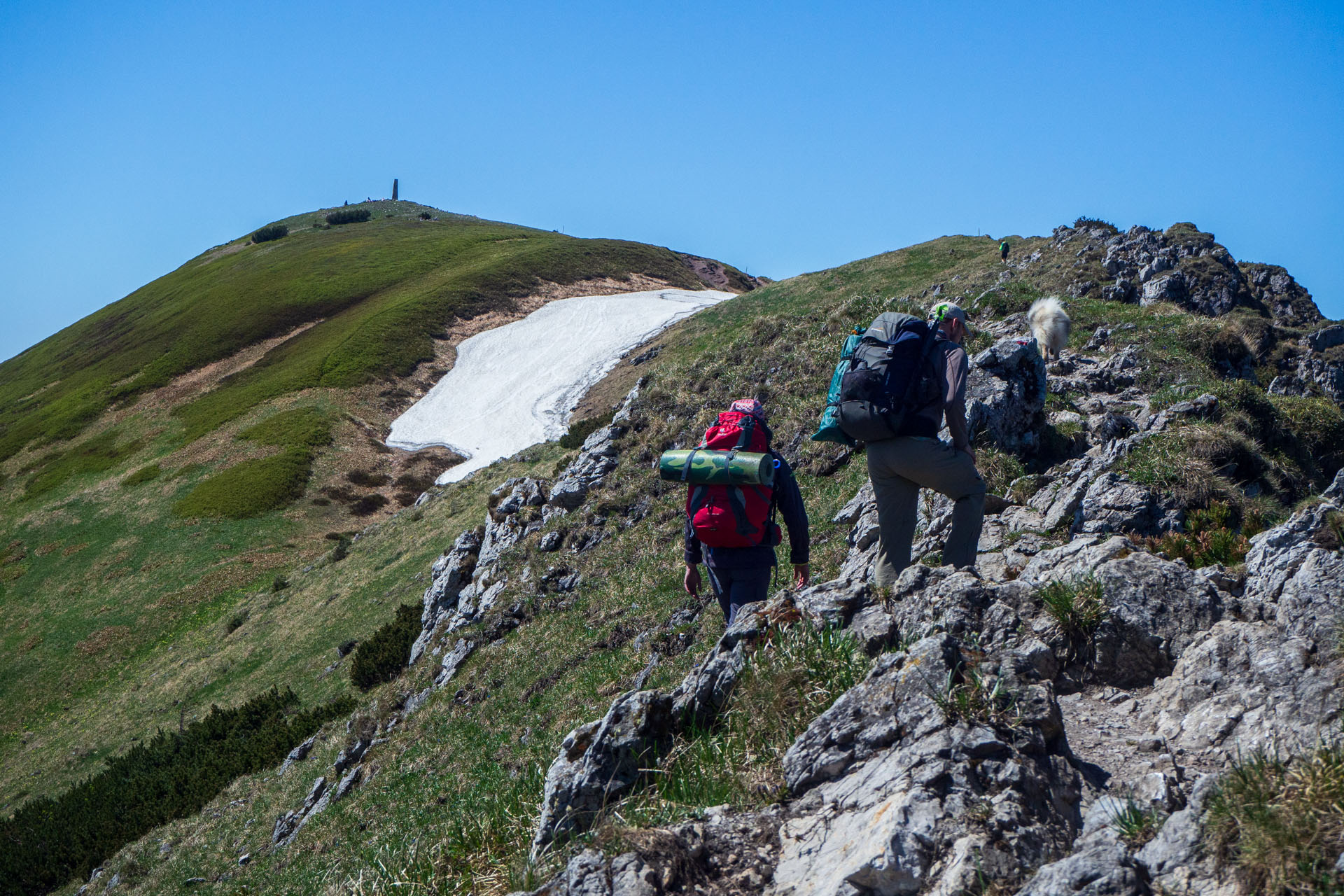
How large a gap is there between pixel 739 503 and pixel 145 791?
21.9 metres

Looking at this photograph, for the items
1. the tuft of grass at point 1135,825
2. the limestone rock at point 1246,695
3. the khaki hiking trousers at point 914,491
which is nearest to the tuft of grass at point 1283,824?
the tuft of grass at point 1135,825

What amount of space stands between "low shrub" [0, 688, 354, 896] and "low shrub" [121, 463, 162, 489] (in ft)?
116

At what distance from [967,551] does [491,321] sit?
7760 centimetres

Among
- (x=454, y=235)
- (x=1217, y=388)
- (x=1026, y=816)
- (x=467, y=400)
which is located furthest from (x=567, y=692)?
(x=454, y=235)

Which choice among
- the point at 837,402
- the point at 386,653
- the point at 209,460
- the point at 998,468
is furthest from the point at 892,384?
the point at 209,460

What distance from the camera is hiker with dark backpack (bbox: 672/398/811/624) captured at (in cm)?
783

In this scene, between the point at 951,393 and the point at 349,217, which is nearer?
the point at 951,393

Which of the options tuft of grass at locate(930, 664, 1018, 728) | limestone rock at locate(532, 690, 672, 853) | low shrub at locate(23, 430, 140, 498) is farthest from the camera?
low shrub at locate(23, 430, 140, 498)

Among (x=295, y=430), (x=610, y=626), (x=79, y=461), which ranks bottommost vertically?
(x=610, y=626)

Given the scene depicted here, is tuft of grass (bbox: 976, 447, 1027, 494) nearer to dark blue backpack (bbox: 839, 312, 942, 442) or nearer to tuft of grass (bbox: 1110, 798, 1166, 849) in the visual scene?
dark blue backpack (bbox: 839, 312, 942, 442)

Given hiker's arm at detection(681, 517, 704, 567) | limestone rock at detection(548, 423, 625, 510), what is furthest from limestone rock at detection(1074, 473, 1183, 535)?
limestone rock at detection(548, 423, 625, 510)

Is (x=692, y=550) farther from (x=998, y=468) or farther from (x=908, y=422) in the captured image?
(x=998, y=468)

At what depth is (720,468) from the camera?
7.80 m

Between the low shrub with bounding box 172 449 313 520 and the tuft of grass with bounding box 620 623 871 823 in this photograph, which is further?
the low shrub with bounding box 172 449 313 520
